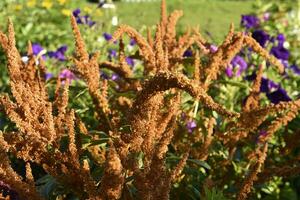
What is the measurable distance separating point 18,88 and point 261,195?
4.63 feet

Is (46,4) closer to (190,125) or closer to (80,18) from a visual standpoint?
(80,18)

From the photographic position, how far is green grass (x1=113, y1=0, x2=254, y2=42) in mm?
13549

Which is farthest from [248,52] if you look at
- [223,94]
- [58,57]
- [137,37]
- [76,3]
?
[76,3]

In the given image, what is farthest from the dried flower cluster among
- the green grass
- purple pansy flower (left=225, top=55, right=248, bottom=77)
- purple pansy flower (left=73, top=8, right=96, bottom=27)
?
the green grass

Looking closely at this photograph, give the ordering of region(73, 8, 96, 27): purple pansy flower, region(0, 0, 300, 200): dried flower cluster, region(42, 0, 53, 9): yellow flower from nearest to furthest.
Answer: region(0, 0, 300, 200): dried flower cluster → region(73, 8, 96, 27): purple pansy flower → region(42, 0, 53, 9): yellow flower

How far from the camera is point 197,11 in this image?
52.7ft

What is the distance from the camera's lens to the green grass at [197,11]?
13549 mm

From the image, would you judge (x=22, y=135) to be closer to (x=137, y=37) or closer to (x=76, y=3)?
(x=137, y=37)

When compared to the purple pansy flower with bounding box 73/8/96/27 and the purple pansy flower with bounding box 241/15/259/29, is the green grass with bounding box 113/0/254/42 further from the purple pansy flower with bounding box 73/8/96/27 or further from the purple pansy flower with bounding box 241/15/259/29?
the purple pansy flower with bounding box 241/15/259/29

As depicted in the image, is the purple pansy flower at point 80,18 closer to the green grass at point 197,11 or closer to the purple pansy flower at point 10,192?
the purple pansy flower at point 10,192

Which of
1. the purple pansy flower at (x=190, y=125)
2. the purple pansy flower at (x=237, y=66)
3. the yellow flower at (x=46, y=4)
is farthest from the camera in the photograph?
the yellow flower at (x=46, y=4)

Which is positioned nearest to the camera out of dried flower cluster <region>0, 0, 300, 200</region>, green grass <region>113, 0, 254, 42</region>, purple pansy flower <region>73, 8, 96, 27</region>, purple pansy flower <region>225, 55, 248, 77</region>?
dried flower cluster <region>0, 0, 300, 200</region>

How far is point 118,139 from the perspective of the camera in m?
1.52

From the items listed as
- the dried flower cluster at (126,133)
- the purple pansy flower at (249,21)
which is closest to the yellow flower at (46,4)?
the purple pansy flower at (249,21)
